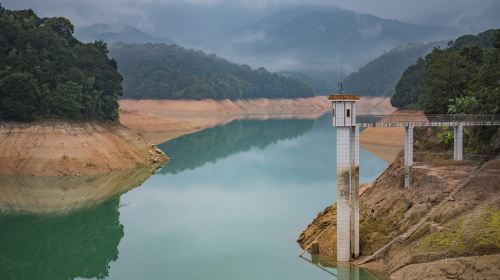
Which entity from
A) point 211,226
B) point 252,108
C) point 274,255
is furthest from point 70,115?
point 252,108

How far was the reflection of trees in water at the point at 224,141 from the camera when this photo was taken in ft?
221

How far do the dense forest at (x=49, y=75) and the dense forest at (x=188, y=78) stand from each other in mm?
76803

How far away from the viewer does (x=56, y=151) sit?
5066 cm

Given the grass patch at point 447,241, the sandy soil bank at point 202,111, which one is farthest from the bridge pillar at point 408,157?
the sandy soil bank at point 202,111

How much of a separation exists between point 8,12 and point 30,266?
4201 cm

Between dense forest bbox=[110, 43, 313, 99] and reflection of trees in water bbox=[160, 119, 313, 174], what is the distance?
90.2 ft

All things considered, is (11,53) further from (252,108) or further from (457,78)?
(252,108)

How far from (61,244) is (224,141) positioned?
57.2 metres

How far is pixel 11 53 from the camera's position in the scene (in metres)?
53.5

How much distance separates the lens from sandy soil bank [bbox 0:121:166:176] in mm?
49750

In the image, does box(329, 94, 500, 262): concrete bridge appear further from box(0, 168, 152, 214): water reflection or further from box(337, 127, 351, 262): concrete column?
box(0, 168, 152, 214): water reflection

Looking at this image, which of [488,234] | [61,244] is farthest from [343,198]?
[61,244]

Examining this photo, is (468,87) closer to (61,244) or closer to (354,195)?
(354,195)

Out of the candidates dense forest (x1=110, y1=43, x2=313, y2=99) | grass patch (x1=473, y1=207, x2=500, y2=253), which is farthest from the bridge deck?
dense forest (x1=110, y1=43, x2=313, y2=99)
